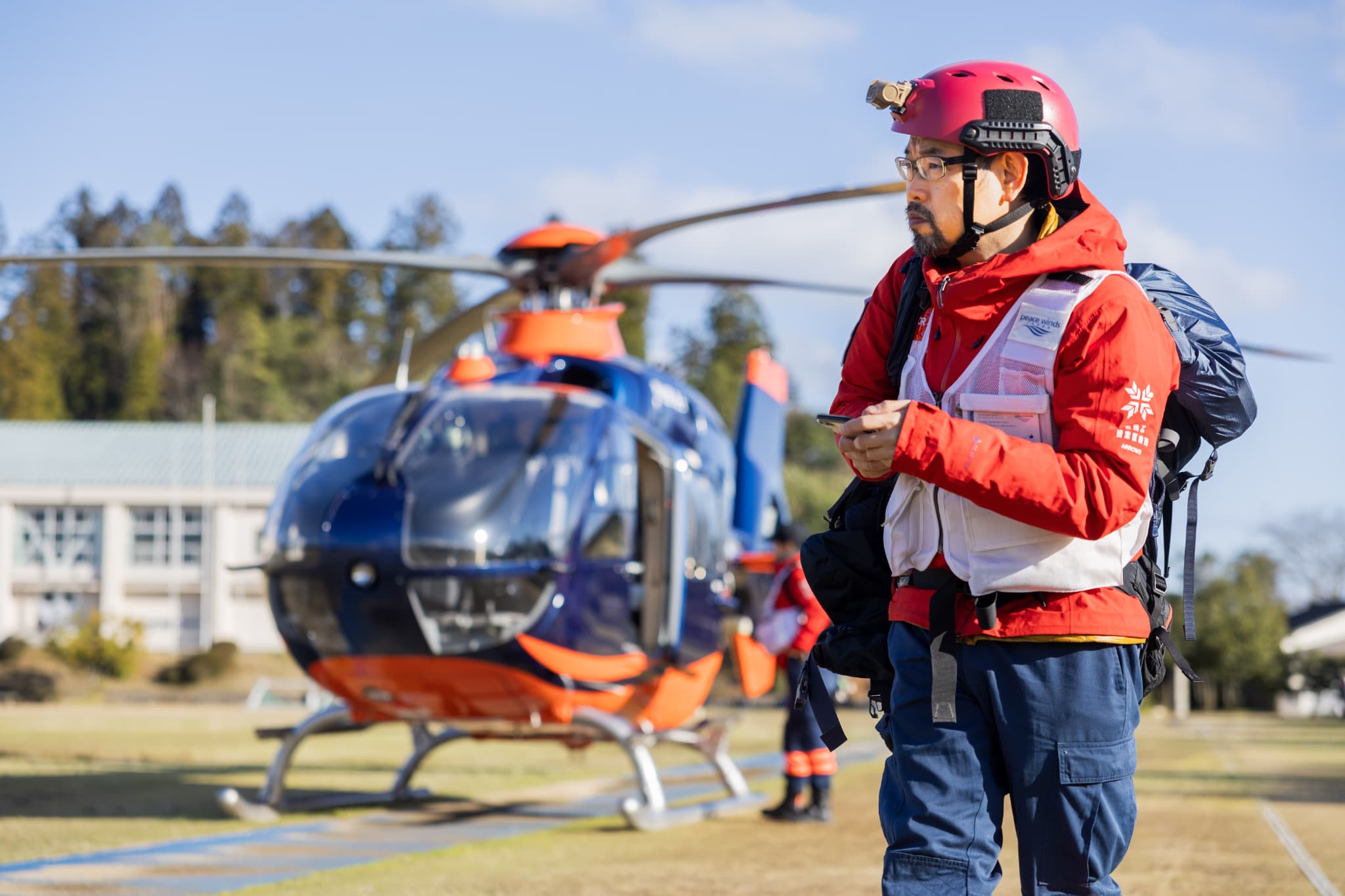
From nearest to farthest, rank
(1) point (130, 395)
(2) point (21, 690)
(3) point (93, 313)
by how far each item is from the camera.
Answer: (2) point (21, 690)
(1) point (130, 395)
(3) point (93, 313)

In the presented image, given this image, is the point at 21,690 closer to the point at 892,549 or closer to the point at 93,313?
the point at 892,549

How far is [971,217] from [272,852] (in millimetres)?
5728

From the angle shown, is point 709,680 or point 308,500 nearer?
point 308,500

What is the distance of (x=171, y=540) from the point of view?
164ft

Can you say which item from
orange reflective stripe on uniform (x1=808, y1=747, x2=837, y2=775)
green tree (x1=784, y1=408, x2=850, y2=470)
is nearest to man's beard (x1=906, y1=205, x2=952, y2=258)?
orange reflective stripe on uniform (x1=808, y1=747, x2=837, y2=775)

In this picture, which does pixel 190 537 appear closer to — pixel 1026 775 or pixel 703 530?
pixel 703 530

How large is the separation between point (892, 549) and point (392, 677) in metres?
5.92

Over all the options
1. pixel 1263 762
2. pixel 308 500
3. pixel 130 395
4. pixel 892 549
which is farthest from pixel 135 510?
pixel 892 549

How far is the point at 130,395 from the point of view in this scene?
8388 cm

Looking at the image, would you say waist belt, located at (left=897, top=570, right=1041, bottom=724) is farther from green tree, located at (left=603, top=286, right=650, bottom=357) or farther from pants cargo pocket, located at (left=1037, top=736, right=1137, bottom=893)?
green tree, located at (left=603, top=286, right=650, bottom=357)

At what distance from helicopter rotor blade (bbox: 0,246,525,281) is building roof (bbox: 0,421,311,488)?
134 ft

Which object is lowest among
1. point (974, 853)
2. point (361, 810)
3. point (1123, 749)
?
point (361, 810)

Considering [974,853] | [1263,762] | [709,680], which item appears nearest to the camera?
[974,853]

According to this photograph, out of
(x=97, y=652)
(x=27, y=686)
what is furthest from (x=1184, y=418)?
(x=97, y=652)
